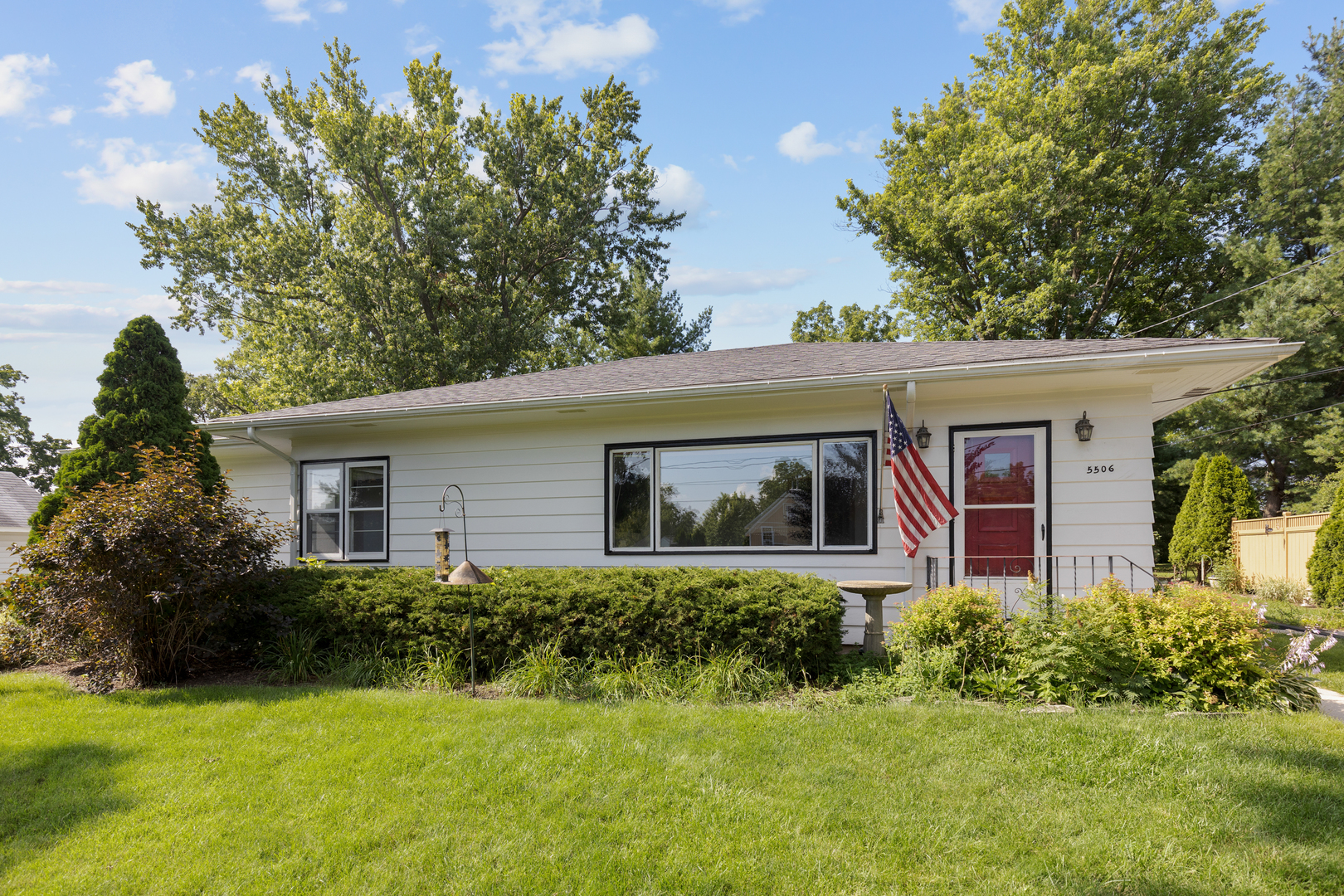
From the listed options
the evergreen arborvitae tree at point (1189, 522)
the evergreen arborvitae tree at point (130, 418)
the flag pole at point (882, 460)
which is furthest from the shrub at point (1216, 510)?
the evergreen arborvitae tree at point (130, 418)

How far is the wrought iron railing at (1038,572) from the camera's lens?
672 cm

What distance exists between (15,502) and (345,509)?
1967cm

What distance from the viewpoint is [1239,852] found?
2.93 m

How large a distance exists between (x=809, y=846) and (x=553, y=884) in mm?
1110

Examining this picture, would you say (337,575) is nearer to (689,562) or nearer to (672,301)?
(689,562)

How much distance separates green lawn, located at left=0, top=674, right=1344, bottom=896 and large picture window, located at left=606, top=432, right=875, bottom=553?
3.01 metres

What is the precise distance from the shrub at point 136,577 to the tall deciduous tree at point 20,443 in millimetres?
36188

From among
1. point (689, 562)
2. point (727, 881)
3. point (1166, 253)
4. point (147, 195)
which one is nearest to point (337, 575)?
point (689, 562)

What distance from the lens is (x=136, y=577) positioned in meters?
6.04

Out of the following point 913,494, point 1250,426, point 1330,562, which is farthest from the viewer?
point 1250,426

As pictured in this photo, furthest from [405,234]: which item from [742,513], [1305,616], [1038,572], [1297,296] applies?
[1297,296]

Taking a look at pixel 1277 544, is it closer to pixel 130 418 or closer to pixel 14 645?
pixel 130 418

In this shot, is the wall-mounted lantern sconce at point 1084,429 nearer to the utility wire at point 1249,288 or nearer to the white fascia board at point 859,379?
the white fascia board at point 859,379

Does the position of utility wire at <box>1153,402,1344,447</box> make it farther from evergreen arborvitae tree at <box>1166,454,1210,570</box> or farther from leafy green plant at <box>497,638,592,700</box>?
leafy green plant at <box>497,638,592,700</box>
